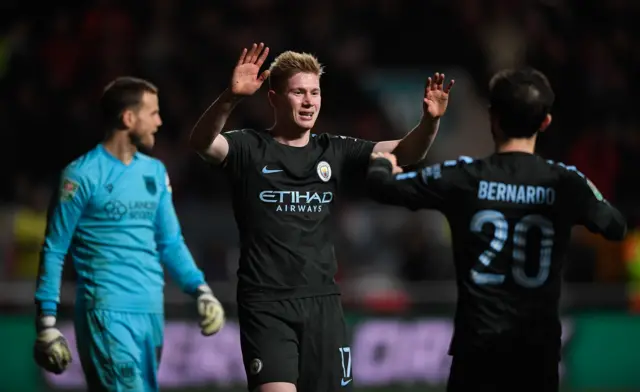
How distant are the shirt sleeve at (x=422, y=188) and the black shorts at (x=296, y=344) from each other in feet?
3.33

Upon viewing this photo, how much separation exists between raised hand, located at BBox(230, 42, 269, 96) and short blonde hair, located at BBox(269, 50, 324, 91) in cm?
41

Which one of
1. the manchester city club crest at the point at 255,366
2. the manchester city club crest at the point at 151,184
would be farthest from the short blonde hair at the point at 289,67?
the manchester city club crest at the point at 255,366

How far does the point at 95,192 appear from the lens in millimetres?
6957

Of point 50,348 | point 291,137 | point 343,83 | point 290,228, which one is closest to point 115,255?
point 50,348

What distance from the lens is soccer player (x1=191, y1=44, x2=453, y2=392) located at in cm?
640

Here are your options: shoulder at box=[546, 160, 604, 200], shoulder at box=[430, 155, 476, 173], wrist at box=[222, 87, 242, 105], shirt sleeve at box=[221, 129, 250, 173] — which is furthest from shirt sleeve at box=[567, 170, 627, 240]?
shirt sleeve at box=[221, 129, 250, 173]

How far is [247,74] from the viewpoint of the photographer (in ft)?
20.2

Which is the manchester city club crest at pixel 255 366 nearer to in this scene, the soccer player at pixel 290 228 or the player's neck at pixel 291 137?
the soccer player at pixel 290 228

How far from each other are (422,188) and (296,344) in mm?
1259

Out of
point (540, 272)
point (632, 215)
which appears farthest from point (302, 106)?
point (632, 215)

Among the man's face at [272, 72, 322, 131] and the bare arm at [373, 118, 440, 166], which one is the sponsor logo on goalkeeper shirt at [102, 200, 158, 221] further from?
the bare arm at [373, 118, 440, 166]

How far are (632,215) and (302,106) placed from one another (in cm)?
774

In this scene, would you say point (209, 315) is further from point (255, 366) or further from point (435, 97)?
point (435, 97)

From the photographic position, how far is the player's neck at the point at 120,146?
23.4ft
